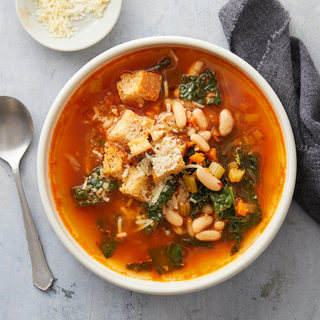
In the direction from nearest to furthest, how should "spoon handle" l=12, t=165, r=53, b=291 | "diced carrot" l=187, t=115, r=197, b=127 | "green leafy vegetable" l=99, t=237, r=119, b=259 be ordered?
"diced carrot" l=187, t=115, r=197, b=127, "green leafy vegetable" l=99, t=237, r=119, b=259, "spoon handle" l=12, t=165, r=53, b=291

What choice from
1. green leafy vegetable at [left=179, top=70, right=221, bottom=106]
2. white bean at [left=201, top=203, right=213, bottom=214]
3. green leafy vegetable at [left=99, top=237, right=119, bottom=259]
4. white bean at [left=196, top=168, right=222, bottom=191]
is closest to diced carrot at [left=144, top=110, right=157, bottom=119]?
green leafy vegetable at [left=179, top=70, right=221, bottom=106]

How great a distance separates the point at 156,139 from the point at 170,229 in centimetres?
73

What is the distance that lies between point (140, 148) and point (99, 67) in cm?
70

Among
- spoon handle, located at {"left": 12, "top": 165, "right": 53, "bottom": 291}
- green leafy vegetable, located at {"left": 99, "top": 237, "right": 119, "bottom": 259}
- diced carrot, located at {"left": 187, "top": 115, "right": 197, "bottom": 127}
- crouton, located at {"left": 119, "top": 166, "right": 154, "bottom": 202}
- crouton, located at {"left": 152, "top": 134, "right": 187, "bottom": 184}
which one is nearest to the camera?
crouton, located at {"left": 152, "top": 134, "right": 187, "bottom": 184}

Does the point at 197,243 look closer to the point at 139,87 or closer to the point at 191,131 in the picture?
the point at 191,131

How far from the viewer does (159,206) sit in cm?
224

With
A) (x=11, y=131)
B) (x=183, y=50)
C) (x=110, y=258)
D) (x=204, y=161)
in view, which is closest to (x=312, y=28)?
(x=183, y=50)

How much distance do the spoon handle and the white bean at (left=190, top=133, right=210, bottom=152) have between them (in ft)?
4.88

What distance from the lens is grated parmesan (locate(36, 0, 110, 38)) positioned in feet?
7.95

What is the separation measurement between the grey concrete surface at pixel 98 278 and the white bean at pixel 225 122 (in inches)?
27.7

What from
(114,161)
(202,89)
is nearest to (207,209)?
(114,161)

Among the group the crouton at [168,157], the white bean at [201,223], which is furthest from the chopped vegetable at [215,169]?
the white bean at [201,223]

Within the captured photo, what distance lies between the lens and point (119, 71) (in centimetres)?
230

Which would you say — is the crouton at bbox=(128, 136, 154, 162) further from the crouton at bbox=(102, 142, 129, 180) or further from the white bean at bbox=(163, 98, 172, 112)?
the white bean at bbox=(163, 98, 172, 112)
